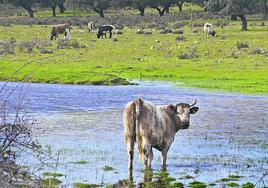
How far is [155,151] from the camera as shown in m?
19.6

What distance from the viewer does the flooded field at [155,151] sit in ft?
52.9

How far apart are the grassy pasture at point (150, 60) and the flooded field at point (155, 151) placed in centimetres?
216

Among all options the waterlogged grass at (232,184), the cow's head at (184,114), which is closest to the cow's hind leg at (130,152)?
the waterlogged grass at (232,184)

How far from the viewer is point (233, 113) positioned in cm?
2739

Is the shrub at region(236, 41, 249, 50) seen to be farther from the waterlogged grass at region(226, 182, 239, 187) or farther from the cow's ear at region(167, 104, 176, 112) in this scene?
the waterlogged grass at region(226, 182, 239, 187)

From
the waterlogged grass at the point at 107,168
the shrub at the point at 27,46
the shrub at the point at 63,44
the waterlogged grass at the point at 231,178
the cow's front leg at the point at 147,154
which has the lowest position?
the shrub at the point at 63,44

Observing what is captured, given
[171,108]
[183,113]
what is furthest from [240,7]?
[171,108]

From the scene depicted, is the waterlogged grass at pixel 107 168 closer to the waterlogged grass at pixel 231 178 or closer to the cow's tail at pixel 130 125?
the cow's tail at pixel 130 125

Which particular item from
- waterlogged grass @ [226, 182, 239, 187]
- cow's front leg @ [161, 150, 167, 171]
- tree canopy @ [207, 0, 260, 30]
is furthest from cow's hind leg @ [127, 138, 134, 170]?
tree canopy @ [207, 0, 260, 30]

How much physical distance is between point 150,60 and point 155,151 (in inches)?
939

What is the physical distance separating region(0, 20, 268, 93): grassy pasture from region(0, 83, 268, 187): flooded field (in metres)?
2.16

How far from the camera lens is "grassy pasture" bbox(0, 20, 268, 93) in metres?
36.7

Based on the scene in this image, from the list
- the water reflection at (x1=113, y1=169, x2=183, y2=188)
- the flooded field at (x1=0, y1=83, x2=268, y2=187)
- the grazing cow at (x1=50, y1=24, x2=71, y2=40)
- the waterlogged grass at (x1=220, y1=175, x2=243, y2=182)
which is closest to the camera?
the water reflection at (x1=113, y1=169, x2=183, y2=188)

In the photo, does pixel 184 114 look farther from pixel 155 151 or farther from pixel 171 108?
pixel 155 151
